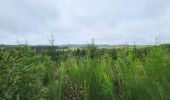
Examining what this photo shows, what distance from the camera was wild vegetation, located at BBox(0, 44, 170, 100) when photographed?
4.33m

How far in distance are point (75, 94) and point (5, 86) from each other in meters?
2.09

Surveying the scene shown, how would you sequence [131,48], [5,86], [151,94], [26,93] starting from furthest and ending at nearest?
[131,48], [151,94], [26,93], [5,86]

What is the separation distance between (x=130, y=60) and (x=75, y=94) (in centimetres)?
119

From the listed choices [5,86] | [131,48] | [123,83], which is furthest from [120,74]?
[5,86]

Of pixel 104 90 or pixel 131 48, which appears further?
pixel 131 48

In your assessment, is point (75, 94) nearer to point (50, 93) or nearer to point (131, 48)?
point (50, 93)

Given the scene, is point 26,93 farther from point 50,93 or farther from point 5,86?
point 50,93

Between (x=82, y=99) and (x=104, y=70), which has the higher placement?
(x=104, y=70)

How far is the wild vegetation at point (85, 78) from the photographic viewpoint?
170 inches

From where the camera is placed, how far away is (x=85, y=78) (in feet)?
19.1

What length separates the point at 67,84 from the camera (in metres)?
6.10

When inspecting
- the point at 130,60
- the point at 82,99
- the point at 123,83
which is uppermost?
the point at 130,60

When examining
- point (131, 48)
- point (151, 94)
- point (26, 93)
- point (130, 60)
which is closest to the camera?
point (26, 93)

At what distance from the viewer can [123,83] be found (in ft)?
17.6
